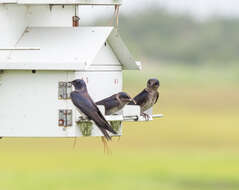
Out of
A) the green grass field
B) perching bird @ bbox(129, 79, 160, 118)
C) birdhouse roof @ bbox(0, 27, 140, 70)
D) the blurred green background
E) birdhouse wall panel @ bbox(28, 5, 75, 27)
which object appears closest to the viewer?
birdhouse roof @ bbox(0, 27, 140, 70)

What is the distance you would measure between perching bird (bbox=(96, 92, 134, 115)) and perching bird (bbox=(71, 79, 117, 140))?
0.23 metres

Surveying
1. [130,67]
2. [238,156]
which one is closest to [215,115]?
[238,156]

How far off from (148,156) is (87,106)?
16832 millimetres

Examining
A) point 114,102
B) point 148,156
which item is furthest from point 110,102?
point 148,156

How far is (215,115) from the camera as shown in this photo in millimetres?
31766

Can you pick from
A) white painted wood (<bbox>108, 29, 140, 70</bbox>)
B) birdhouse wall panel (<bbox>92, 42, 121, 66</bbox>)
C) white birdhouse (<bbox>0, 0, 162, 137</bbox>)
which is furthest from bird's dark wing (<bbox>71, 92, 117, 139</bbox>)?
white painted wood (<bbox>108, 29, 140, 70</bbox>)

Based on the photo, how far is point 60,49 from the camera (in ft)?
29.5

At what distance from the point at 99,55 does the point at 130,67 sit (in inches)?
14.8

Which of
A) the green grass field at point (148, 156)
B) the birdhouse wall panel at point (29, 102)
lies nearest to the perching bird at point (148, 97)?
the birdhouse wall panel at point (29, 102)

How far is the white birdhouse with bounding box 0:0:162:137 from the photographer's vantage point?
889cm

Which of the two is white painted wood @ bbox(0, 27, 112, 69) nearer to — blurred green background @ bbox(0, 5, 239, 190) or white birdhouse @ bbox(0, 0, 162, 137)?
white birdhouse @ bbox(0, 0, 162, 137)

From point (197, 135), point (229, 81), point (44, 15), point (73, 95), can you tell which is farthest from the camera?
point (229, 81)

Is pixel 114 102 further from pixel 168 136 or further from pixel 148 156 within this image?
pixel 168 136

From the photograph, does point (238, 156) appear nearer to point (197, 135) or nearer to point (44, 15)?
point (197, 135)
